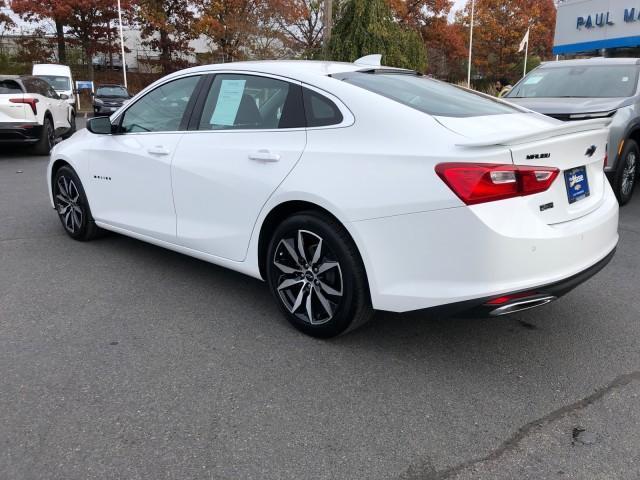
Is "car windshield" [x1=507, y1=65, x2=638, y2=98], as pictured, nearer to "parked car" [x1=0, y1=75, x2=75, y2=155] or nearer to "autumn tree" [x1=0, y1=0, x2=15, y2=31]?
"parked car" [x1=0, y1=75, x2=75, y2=155]

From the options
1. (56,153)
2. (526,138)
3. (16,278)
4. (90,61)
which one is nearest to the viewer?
(526,138)

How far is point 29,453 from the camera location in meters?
2.42

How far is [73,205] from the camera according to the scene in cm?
536

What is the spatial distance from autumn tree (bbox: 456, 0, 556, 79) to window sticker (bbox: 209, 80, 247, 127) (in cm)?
4646

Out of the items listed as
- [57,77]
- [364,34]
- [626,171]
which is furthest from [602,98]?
[57,77]

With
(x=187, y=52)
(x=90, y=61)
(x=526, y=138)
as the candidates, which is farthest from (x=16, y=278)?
(x=187, y=52)

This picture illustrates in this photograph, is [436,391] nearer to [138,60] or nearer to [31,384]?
[31,384]

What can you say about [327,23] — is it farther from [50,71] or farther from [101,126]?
[101,126]

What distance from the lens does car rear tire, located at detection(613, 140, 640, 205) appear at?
6.69 m

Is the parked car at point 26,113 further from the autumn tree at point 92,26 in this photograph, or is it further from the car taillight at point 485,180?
the autumn tree at point 92,26

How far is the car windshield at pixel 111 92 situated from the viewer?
983 inches

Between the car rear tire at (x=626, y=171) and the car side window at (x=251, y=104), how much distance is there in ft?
15.5

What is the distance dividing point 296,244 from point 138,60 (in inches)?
1643

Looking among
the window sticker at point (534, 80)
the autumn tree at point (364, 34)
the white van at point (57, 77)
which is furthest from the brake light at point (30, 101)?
the white van at point (57, 77)
